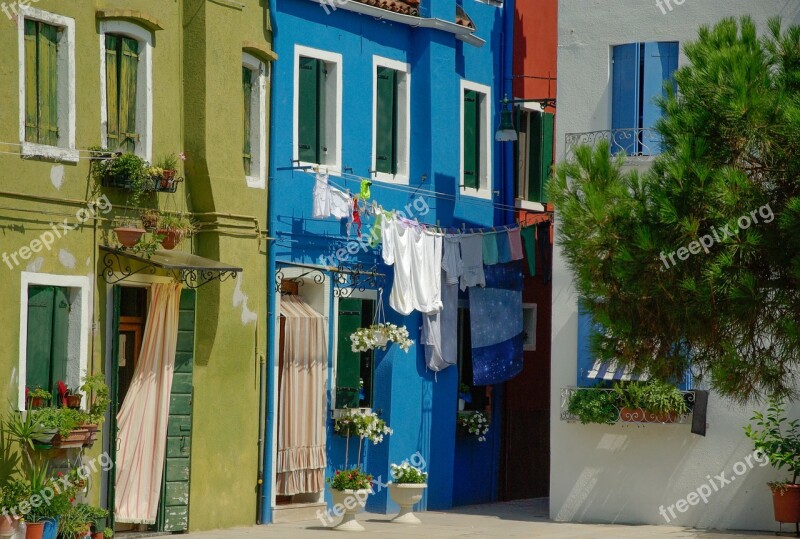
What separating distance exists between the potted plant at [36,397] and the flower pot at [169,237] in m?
2.69

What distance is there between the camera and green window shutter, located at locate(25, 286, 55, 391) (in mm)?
18031

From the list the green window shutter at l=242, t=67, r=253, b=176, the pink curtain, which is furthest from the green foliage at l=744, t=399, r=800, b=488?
the pink curtain

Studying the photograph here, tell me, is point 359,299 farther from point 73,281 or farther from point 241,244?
point 73,281

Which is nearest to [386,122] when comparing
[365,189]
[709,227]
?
[365,189]

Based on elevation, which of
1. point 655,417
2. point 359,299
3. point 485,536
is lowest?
point 485,536

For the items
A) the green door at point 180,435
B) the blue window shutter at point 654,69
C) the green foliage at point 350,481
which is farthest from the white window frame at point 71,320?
the blue window shutter at point 654,69

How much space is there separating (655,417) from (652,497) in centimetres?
114

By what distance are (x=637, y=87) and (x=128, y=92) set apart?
7545mm

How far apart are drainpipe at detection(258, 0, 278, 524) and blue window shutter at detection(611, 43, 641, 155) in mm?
4903

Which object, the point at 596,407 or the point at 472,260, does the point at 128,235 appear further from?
the point at 472,260

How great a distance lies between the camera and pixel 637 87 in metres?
23.2

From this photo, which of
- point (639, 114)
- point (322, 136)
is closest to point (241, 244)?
point (322, 136)

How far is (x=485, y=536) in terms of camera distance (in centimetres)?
2150

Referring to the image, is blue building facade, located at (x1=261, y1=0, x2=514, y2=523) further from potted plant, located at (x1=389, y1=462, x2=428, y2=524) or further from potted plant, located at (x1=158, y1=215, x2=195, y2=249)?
potted plant, located at (x1=158, y1=215, x2=195, y2=249)
